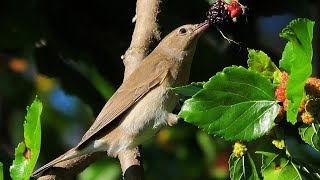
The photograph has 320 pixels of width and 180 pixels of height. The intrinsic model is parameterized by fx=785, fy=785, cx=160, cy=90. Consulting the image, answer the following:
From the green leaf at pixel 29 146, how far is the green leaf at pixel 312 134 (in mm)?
593

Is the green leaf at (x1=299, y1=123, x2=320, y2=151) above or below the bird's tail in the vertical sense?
below

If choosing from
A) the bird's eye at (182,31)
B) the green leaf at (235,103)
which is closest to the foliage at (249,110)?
the green leaf at (235,103)

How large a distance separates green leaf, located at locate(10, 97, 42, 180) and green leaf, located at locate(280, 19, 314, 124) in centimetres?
59

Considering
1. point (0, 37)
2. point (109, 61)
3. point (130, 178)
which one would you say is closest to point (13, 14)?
point (0, 37)

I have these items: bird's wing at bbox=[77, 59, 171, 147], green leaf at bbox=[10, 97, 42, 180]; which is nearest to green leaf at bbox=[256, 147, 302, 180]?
green leaf at bbox=[10, 97, 42, 180]

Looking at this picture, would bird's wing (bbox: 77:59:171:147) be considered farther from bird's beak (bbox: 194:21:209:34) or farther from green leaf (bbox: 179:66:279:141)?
green leaf (bbox: 179:66:279:141)

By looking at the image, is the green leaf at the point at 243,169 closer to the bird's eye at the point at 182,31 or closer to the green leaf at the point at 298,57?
the green leaf at the point at 298,57

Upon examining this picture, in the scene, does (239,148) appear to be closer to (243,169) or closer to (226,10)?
(243,169)

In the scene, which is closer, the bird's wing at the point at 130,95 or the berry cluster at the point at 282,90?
the berry cluster at the point at 282,90

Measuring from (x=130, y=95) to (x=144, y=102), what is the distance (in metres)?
A: 0.06

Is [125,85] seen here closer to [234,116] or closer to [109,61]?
[109,61]

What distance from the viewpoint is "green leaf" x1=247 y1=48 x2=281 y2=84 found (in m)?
1.64

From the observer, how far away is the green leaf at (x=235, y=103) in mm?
1569

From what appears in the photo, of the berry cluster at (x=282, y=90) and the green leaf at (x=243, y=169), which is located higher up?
the berry cluster at (x=282, y=90)
